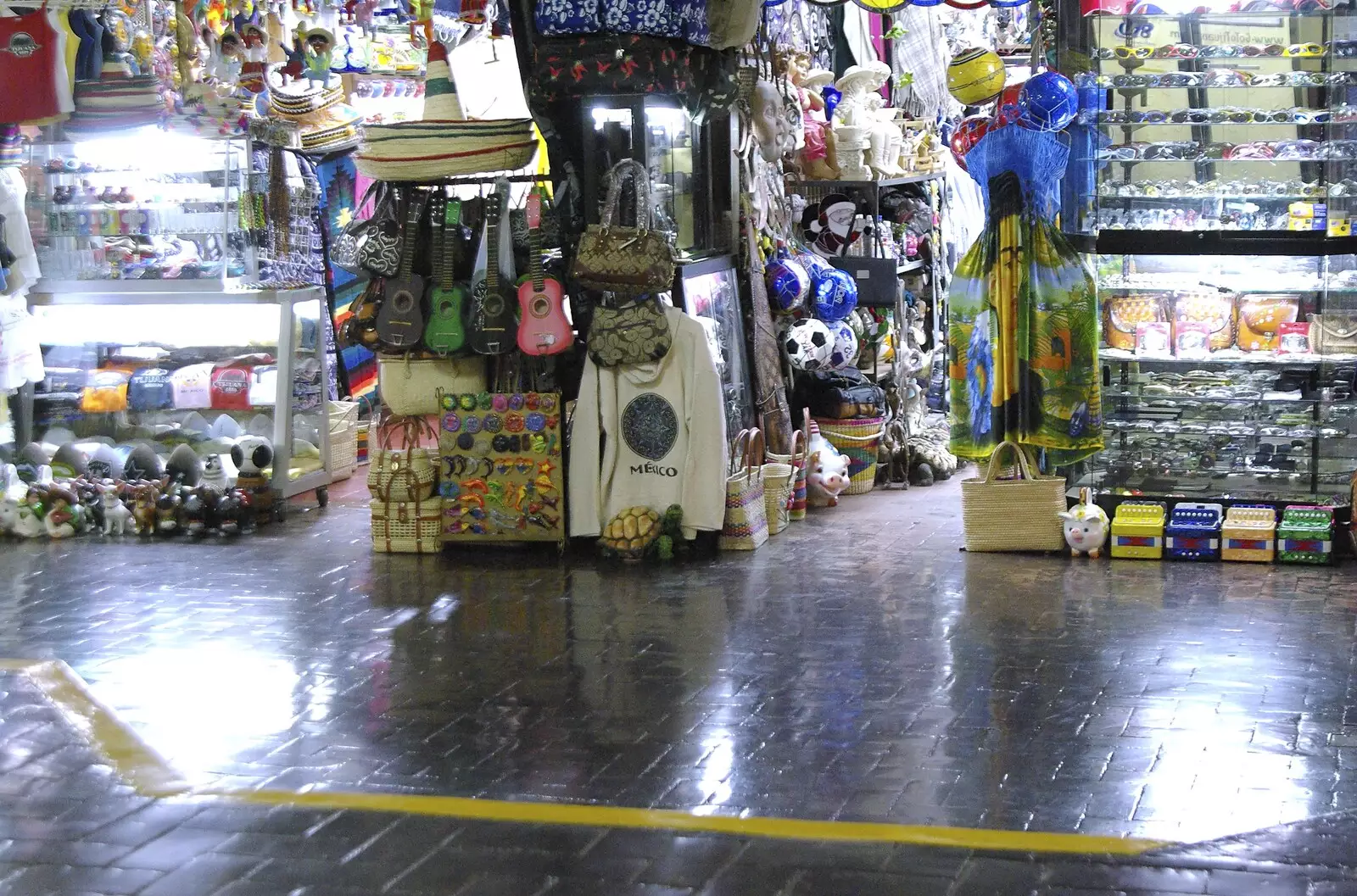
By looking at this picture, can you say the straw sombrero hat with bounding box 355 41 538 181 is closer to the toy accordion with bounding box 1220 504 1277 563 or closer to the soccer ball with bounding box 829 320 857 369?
the soccer ball with bounding box 829 320 857 369

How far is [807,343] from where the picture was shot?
381 inches

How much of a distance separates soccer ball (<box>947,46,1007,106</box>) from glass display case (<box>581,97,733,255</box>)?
3.99ft

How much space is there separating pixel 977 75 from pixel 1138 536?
7.90 ft

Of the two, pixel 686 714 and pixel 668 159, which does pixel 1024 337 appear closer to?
pixel 668 159

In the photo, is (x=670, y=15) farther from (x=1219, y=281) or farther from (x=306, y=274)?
(x=306, y=274)

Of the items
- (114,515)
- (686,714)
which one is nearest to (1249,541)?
(686,714)

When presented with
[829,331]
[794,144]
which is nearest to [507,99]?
[794,144]

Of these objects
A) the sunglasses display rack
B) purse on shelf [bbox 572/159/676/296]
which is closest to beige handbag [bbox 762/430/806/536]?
purse on shelf [bbox 572/159/676/296]

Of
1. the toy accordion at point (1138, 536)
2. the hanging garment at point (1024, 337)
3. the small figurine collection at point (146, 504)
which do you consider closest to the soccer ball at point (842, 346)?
the hanging garment at point (1024, 337)

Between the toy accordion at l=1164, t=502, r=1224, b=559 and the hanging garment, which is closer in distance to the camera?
the toy accordion at l=1164, t=502, r=1224, b=559

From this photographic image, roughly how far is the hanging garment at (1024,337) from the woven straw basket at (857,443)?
1.59m

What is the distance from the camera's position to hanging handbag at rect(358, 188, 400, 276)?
327 inches

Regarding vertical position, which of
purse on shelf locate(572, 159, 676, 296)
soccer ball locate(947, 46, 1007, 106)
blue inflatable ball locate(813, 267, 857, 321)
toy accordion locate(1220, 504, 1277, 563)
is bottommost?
toy accordion locate(1220, 504, 1277, 563)

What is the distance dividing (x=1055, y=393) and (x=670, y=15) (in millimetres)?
2533
